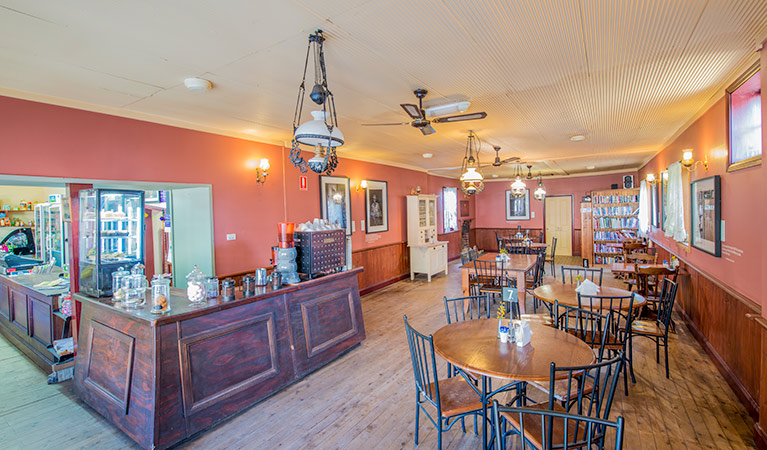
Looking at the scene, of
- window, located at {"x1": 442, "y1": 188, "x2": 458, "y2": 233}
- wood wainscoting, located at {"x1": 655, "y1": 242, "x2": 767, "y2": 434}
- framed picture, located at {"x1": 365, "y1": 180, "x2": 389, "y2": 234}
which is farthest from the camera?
window, located at {"x1": 442, "y1": 188, "x2": 458, "y2": 233}

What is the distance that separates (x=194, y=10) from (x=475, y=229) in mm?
11588

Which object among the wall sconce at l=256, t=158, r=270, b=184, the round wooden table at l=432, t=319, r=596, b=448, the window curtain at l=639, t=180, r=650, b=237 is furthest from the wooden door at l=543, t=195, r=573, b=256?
the round wooden table at l=432, t=319, r=596, b=448

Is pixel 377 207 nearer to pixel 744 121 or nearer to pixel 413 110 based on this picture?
pixel 413 110

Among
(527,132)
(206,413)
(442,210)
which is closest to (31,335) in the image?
(206,413)

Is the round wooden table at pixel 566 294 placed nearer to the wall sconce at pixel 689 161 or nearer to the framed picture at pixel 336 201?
the wall sconce at pixel 689 161

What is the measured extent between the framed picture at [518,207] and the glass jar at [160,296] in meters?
11.2

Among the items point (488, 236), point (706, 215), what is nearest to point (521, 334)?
point (706, 215)

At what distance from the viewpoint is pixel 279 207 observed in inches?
204

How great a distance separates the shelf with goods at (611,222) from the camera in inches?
339

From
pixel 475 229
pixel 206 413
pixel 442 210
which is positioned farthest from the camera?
pixel 475 229

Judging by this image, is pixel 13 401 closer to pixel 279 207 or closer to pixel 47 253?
pixel 279 207

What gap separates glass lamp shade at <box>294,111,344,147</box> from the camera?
2.39 m

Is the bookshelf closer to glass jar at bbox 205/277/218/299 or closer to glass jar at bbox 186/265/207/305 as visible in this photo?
glass jar at bbox 205/277/218/299

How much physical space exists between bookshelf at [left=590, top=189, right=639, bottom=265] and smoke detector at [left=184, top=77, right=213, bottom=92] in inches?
363
